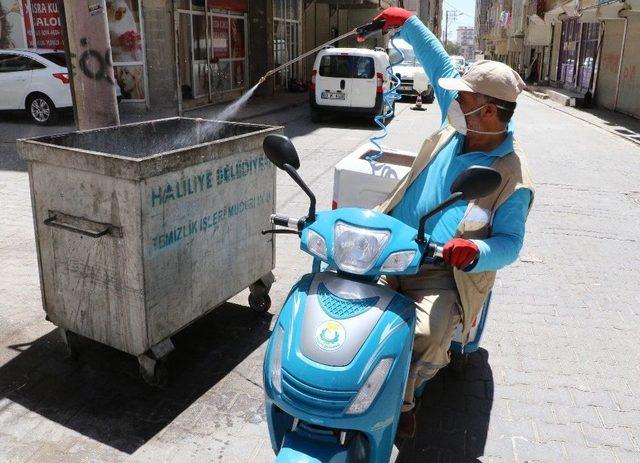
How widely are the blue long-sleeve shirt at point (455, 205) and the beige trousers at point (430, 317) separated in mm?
191

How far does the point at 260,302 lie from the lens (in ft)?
14.4

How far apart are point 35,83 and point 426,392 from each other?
1217 centimetres

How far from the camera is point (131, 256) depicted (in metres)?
3.11

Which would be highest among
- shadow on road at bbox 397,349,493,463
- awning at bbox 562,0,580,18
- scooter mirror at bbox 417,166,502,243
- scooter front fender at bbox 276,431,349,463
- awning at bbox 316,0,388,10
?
awning at bbox 316,0,388,10

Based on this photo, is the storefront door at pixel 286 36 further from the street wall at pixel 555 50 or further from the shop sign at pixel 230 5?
the street wall at pixel 555 50

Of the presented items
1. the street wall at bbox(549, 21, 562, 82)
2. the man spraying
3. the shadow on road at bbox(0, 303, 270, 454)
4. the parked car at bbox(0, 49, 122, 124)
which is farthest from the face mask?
the street wall at bbox(549, 21, 562, 82)

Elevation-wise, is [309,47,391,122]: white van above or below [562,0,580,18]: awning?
below

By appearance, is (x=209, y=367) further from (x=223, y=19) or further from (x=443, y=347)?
(x=223, y=19)

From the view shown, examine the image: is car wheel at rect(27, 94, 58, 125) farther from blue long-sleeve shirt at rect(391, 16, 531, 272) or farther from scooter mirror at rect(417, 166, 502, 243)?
scooter mirror at rect(417, 166, 502, 243)

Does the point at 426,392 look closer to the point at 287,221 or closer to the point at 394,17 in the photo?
the point at 287,221

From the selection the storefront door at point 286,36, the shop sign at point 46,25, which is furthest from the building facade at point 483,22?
the shop sign at point 46,25

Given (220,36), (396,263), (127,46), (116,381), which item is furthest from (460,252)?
(220,36)

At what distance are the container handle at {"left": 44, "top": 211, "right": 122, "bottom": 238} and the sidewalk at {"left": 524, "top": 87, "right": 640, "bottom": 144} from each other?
46.3 feet

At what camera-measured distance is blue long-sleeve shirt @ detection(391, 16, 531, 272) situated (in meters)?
2.48
